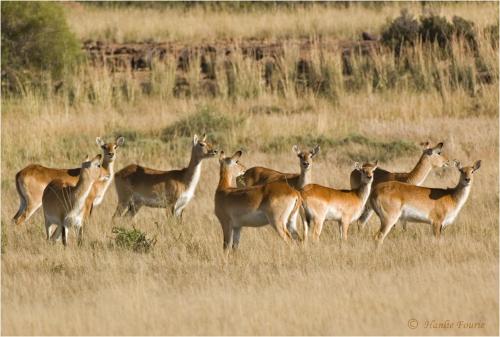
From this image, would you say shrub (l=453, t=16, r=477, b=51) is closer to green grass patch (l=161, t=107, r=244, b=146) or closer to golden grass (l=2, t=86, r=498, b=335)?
green grass patch (l=161, t=107, r=244, b=146)

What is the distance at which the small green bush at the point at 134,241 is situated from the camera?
12.0 metres

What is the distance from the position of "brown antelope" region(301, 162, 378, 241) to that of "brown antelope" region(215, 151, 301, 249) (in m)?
0.26

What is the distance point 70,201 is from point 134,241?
0.89 meters

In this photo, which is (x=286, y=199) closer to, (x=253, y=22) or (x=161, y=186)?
(x=161, y=186)

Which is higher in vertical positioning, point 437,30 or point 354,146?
point 437,30

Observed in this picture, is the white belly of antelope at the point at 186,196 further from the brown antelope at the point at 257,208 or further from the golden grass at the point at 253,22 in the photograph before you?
the golden grass at the point at 253,22

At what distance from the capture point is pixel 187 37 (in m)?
30.2

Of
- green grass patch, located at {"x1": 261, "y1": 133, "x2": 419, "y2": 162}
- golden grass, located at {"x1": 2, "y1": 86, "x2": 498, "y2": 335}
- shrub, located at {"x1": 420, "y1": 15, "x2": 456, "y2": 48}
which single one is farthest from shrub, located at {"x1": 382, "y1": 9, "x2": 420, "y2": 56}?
golden grass, located at {"x1": 2, "y1": 86, "x2": 498, "y2": 335}

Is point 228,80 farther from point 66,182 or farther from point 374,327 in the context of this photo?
point 374,327

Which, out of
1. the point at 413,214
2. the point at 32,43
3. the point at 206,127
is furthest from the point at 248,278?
the point at 32,43

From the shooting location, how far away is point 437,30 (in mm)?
26141

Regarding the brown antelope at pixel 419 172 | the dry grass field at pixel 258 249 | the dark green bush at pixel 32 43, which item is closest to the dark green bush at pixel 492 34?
the dry grass field at pixel 258 249

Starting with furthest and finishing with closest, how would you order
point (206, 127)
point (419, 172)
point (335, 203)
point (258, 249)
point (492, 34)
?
point (492, 34) → point (206, 127) → point (419, 172) → point (335, 203) → point (258, 249)

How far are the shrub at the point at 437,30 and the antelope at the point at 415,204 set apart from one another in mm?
13785
